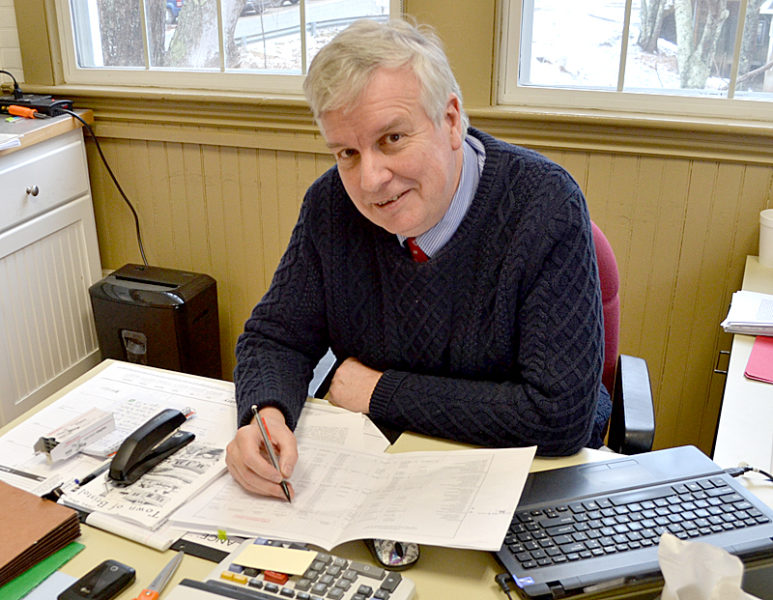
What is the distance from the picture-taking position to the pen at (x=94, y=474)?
116 cm

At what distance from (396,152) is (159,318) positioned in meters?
1.47

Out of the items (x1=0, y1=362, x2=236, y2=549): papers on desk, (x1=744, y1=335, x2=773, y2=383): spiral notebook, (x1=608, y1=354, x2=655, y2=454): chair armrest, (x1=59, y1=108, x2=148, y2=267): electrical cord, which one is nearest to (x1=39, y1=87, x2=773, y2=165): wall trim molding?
(x1=59, y1=108, x2=148, y2=267): electrical cord

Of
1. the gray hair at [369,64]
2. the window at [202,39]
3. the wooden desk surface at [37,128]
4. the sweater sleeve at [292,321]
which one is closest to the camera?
the gray hair at [369,64]

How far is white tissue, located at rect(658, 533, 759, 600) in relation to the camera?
750 millimetres

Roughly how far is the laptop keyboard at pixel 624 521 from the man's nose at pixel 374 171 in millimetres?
547

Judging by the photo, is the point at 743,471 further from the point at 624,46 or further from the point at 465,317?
the point at 624,46

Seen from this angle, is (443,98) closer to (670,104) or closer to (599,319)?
(599,319)

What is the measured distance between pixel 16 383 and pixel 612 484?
2040 mm

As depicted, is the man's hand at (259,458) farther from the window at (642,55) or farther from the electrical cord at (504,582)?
the window at (642,55)

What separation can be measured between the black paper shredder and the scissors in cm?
156

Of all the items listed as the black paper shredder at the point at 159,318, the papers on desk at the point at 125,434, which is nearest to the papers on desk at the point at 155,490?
the papers on desk at the point at 125,434

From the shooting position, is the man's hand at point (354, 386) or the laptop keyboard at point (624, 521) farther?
the man's hand at point (354, 386)

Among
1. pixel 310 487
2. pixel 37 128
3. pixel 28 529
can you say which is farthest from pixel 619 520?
pixel 37 128

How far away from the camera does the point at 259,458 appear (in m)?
1.12
